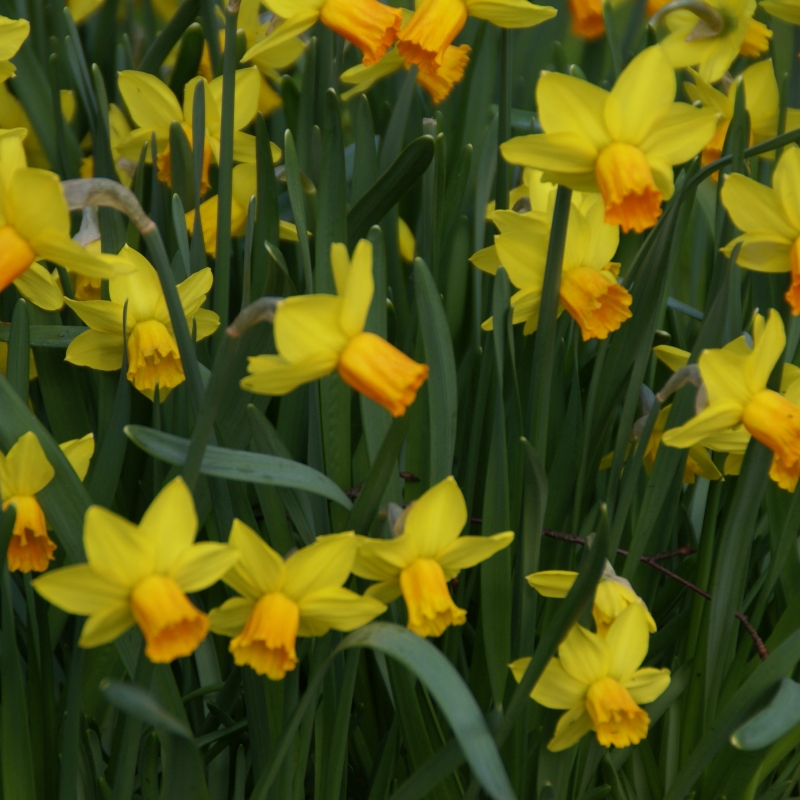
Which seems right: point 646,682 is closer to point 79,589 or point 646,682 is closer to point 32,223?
point 79,589

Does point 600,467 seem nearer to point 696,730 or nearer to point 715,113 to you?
point 696,730

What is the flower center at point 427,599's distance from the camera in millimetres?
772

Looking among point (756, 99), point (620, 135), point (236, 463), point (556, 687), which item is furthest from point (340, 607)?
point (756, 99)

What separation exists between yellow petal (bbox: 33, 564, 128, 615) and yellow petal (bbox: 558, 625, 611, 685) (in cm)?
44

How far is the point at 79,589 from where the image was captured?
26.5 inches

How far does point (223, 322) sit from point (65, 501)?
36 cm

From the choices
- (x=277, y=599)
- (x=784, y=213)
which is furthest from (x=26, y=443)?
(x=784, y=213)

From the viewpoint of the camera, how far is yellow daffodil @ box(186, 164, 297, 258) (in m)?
1.21

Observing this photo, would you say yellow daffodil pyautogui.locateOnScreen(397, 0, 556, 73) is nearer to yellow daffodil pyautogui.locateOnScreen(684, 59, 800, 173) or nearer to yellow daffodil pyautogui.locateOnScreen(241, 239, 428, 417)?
yellow daffodil pyautogui.locateOnScreen(684, 59, 800, 173)

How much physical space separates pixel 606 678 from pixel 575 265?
0.45 m

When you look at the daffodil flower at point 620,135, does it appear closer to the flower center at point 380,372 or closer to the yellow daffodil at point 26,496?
the flower center at point 380,372

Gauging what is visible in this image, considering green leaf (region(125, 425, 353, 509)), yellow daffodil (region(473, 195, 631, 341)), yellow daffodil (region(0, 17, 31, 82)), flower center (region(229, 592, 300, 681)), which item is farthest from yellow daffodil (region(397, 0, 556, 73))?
flower center (region(229, 592, 300, 681))

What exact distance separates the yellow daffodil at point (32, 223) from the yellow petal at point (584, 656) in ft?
1.83

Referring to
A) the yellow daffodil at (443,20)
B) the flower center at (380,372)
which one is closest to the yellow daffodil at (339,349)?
the flower center at (380,372)
